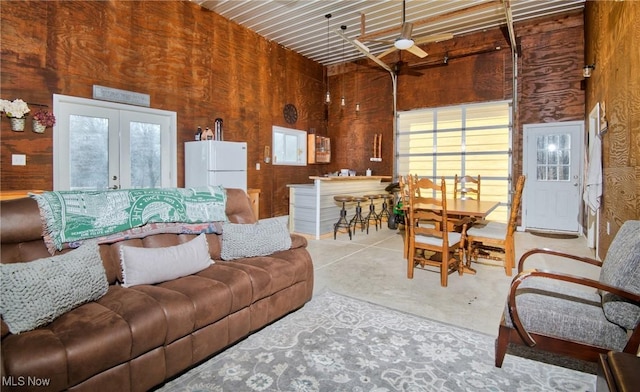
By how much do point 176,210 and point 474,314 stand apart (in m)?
2.49

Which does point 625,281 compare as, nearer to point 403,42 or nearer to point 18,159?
point 403,42

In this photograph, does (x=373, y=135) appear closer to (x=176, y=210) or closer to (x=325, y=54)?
(x=325, y=54)

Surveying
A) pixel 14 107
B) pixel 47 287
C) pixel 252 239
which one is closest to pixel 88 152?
pixel 14 107

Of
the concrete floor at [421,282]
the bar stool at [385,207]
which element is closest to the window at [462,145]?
the bar stool at [385,207]

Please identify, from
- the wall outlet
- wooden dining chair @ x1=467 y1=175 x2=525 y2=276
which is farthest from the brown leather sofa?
the wall outlet

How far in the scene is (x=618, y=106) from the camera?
3369mm

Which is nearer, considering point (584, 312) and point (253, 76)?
point (584, 312)

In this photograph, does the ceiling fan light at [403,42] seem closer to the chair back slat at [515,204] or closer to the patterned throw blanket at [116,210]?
the chair back slat at [515,204]

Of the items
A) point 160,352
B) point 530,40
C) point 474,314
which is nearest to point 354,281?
point 474,314

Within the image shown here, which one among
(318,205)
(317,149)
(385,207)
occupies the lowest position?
(385,207)

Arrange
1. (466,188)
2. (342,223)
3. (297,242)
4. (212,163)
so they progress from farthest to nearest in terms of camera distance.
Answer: (342,223) → (466,188) → (212,163) → (297,242)

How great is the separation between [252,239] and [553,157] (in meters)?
6.01

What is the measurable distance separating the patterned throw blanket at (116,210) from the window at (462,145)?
18.5 feet

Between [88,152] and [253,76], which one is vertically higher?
[253,76]
